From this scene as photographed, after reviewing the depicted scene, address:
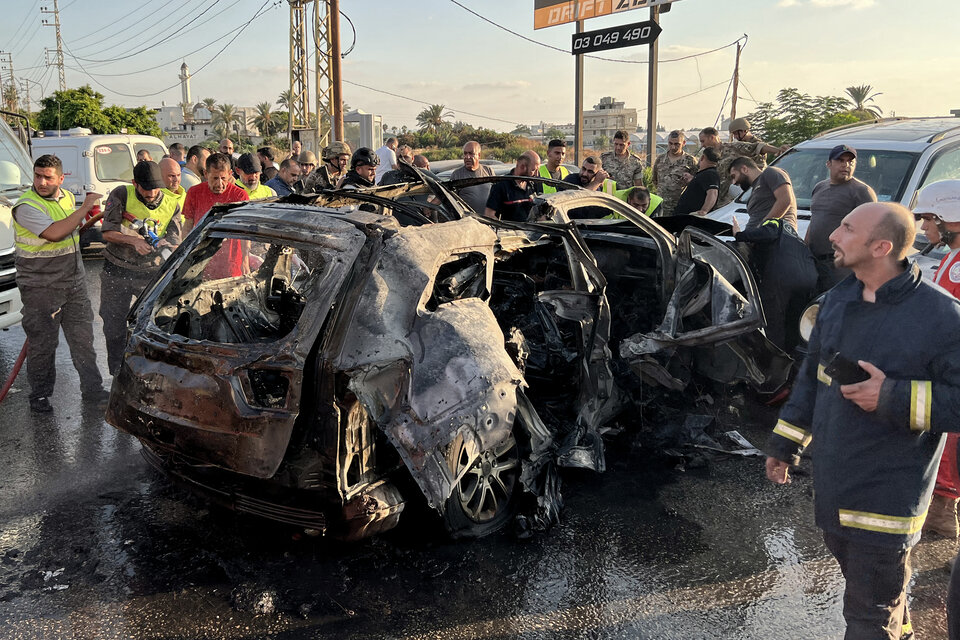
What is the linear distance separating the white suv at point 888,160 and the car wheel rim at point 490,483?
4182 millimetres

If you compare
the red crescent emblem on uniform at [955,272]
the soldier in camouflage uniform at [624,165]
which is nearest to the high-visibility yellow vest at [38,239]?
the red crescent emblem on uniform at [955,272]

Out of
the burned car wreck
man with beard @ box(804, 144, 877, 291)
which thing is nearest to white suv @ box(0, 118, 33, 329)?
the burned car wreck

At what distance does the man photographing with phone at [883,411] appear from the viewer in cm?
220

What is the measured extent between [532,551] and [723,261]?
2541mm

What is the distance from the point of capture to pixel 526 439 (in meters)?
3.79

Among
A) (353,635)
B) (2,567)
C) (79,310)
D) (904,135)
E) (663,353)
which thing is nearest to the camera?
(353,635)

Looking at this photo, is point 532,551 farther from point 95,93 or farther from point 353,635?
point 95,93

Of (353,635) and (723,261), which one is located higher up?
(723,261)

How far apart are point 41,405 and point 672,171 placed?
791 centimetres

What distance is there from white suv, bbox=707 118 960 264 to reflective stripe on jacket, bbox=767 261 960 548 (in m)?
4.26

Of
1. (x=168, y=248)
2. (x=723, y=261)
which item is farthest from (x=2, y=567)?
(x=723, y=261)

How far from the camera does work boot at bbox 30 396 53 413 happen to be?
5.35 m

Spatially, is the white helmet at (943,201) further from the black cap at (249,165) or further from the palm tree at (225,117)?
the palm tree at (225,117)

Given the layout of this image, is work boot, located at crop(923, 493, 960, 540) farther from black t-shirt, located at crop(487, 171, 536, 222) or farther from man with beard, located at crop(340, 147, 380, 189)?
man with beard, located at crop(340, 147, 380, 189)
